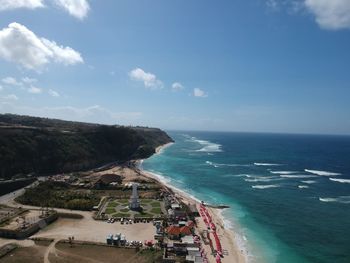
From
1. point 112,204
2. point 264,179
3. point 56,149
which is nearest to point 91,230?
point 112,204

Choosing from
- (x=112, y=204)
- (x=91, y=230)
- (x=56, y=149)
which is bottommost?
(x=91, y=230)

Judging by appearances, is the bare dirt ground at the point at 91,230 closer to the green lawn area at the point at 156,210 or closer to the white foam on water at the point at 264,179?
the green lawn area at the point at 156,210

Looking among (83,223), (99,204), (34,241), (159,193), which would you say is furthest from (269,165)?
(34,241)

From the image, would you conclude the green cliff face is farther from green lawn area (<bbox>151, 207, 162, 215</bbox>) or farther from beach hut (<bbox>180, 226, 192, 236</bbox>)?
beach hut (<bbox>180, 226, 192, 236</bbox>)

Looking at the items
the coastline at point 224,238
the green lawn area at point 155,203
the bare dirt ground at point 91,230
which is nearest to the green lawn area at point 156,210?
the green lawn area at point 155,203

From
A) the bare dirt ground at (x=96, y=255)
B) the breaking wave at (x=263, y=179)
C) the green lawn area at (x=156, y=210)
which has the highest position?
the breaking wave at (x=263, y=179)

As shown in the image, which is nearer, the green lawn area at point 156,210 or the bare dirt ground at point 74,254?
the bare dirt ground at point 74,254

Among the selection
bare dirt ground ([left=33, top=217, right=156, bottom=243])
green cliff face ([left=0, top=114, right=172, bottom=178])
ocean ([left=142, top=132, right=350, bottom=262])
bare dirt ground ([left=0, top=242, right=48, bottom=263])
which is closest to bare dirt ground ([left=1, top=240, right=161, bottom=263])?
bare dirt ground ([left=0, top=242, right=48, bottom=263])

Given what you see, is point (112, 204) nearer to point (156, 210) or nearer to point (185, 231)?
point (156, 210)
